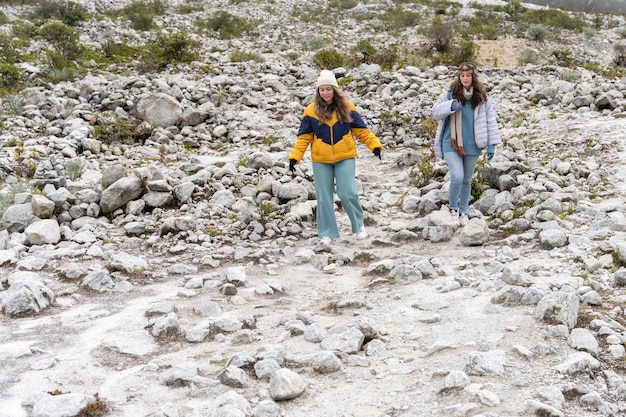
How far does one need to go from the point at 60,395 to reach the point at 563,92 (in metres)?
12.3

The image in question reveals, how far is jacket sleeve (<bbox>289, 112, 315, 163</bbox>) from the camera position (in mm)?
6816

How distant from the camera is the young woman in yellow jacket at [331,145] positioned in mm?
6668

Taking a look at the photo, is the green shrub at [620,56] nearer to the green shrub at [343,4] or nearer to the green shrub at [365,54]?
the green shrub at [365,54]

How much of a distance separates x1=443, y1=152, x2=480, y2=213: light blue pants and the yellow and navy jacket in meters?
0.98

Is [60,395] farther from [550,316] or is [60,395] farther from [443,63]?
[443,63]

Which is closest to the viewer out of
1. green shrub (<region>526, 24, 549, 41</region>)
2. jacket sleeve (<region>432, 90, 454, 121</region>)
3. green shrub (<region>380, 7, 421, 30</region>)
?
jacket sleeve (<region>432, 90, 454, 121</region>)

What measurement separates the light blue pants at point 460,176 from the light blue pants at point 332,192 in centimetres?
119

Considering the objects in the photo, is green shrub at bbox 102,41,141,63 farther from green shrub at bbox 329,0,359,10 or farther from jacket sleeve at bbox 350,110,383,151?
green shrub at bbox 329,0,359,10

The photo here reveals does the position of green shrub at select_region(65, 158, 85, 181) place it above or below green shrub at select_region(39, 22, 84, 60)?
below

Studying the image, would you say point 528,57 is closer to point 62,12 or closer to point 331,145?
point 331,145

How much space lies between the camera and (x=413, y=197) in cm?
833

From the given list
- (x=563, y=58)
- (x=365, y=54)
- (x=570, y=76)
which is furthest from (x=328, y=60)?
(x=563, y=58)

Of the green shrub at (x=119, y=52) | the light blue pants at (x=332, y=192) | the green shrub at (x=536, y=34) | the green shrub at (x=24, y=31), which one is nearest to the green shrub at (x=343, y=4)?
the green shrub at (x=536, y=34)

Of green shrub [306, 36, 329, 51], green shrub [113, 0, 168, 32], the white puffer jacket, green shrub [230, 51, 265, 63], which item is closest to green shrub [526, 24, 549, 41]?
green shrub [306, 36, 329, 51]
